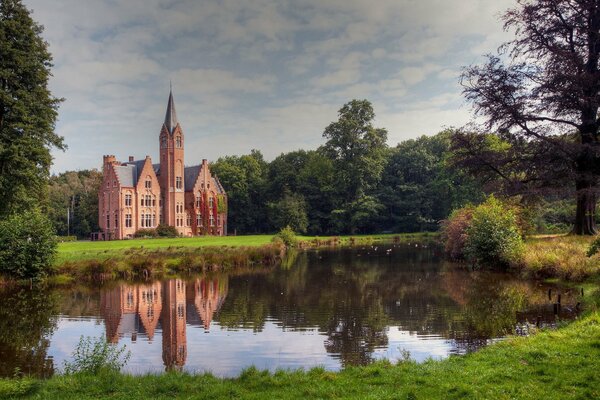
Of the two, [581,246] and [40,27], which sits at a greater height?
[40,27]

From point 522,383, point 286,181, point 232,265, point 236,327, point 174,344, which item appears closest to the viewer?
point 522,383

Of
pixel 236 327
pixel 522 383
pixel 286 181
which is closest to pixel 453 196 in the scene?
pixel 286 181

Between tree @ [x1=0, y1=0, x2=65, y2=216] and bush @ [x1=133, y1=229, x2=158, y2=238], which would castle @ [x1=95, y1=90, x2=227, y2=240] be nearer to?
bush @ [x1=133, y1=229, x2=158, y2=238]

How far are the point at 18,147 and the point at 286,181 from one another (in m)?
54.2

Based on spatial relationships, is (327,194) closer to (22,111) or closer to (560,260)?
(22,111)

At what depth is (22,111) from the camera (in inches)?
1121

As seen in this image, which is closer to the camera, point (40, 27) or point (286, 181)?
point (40, 27)

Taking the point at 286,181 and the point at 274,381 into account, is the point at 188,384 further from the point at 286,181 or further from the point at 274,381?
the point at 286,181

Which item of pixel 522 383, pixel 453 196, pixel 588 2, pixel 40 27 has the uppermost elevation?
pixel 40 27

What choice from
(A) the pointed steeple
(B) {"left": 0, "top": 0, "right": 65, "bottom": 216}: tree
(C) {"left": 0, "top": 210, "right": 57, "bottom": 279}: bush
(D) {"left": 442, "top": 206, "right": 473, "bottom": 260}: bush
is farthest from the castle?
(D) {"left": 442, "top": 206, "right": 473, "bottom": 260}: bush

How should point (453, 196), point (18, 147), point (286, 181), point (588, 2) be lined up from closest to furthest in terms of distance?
point (588, 2) → point (18, 147) → point (453, 196) → point (286, 181)

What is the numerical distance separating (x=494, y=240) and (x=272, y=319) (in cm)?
1522

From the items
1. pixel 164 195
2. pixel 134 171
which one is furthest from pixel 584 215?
pixel 134 171

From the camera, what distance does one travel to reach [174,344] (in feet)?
42.4
